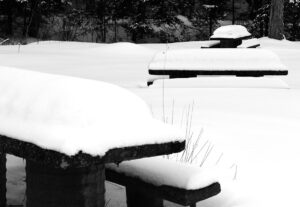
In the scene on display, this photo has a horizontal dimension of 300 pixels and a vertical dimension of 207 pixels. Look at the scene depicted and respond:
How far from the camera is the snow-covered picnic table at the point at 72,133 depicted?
180 centimetres

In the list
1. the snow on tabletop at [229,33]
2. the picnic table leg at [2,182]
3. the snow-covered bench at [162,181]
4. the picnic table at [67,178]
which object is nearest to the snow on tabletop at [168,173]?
the snow-covered bench at [162,181]

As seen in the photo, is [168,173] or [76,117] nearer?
[76,117]

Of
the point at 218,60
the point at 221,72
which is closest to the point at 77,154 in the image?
the point at 221,72

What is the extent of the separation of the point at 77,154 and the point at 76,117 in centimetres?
17

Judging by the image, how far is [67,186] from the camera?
2.09 m

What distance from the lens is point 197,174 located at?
232 centimetres

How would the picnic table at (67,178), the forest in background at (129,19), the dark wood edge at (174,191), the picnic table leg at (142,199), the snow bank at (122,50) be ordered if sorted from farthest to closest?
the forest in background at (129,19)
the snow bank at (122,50)
the picnic table leg at (142,199)
the dark wood edge at (174,191)
the picnic table at (67,178)

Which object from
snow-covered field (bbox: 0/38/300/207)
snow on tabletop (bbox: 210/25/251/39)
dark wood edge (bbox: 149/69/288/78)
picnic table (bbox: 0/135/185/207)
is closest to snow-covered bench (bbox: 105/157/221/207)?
picnic table (bbox: 0/135/185/207)

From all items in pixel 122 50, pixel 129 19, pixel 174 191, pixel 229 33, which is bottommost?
pixel 122 50

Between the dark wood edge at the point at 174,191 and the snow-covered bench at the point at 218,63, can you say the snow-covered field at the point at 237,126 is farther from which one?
the dark wood edge at the point at 174,191

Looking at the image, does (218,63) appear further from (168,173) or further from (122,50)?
(122,50)

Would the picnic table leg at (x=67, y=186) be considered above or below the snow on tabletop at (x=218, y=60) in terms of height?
below

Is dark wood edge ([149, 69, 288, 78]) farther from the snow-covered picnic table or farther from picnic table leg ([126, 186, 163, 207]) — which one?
the snow-covered picnic table

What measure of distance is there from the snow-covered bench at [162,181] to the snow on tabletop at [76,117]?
0.27m
